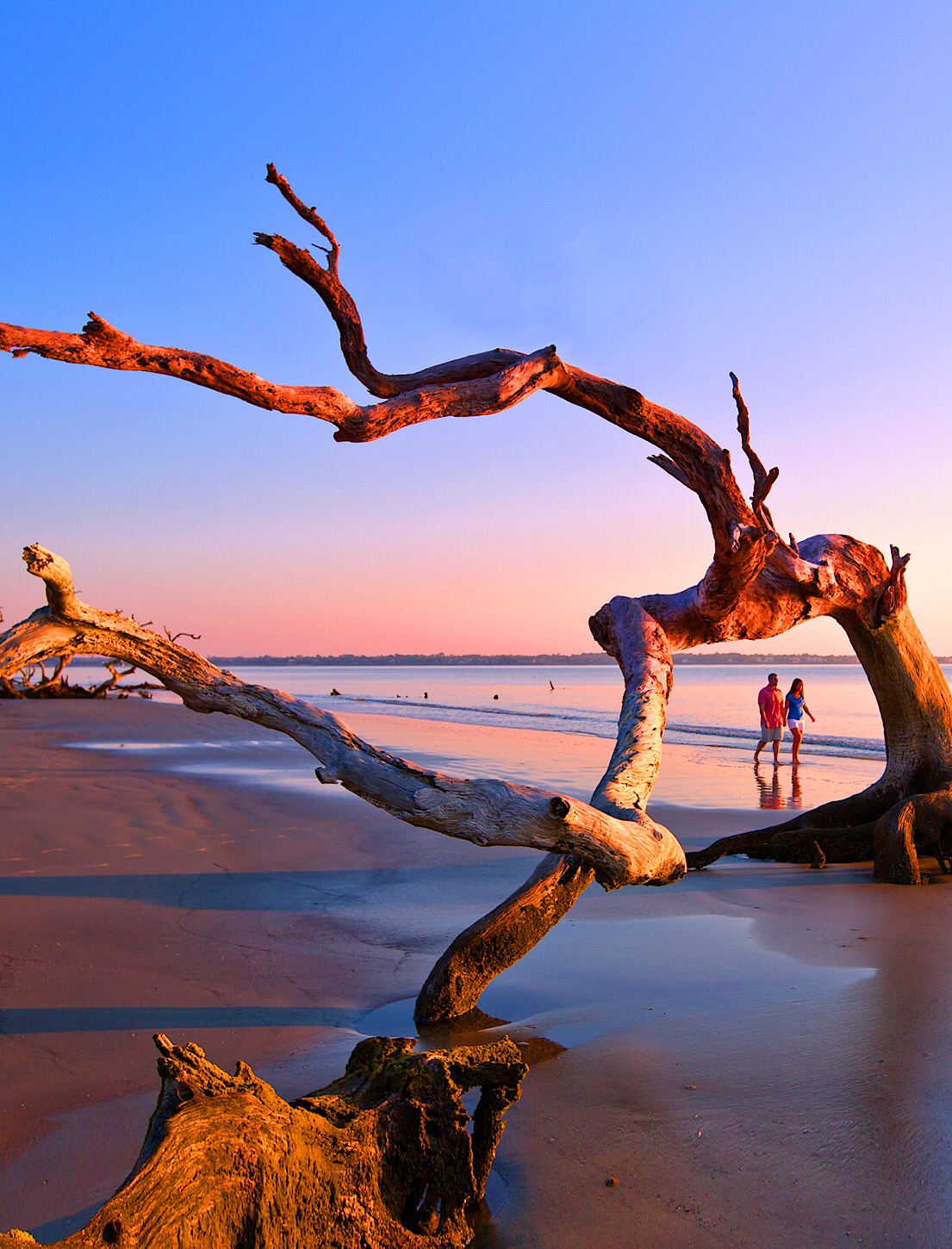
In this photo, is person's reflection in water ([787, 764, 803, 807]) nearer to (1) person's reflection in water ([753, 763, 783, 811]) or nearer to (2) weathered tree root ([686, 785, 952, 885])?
(1) person's reflection in water ([753, 763, 783, 811])

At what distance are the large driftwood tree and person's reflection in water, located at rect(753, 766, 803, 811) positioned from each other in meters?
4.35

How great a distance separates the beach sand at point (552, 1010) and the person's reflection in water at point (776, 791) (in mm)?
3191

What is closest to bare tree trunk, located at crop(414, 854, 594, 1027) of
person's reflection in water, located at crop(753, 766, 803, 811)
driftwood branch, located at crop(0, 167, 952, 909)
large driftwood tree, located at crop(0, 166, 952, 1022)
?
large driftwood tree, located at crop(0, 166, 952, 1022)

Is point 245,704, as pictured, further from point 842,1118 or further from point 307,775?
point 307,775

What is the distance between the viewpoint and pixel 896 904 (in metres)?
6.63

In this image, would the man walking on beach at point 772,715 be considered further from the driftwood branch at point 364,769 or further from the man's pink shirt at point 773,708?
the driftwood branch at point 364,769

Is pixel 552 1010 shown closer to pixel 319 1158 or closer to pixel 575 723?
pixel 319 1158

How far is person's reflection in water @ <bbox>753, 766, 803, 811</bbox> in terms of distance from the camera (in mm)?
12562

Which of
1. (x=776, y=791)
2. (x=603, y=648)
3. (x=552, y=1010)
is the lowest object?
(x=552, y=1010)

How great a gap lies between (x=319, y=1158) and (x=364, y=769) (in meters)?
1.45

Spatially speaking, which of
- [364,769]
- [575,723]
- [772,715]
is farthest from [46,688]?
[364,769]

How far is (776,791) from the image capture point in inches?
555

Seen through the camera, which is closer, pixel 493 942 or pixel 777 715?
pixel 493 942

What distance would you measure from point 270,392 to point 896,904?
5701mm
